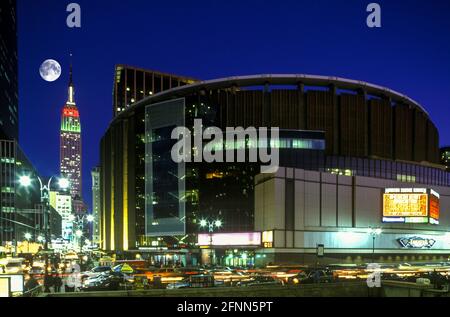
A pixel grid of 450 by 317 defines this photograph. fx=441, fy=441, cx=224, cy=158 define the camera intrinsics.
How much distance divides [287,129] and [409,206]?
28.6 meters

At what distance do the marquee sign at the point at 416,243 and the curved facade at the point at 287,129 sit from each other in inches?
766

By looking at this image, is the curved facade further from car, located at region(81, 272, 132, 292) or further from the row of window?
car, located at region(81, 272, 132, 292)

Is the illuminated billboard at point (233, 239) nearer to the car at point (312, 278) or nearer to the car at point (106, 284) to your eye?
the car at point (312, 278)

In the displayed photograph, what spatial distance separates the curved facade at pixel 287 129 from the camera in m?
86.4

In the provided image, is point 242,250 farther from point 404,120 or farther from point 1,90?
point 1,90

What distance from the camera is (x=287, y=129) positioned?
89.3 meters

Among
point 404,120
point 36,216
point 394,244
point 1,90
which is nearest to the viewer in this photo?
point 394,244

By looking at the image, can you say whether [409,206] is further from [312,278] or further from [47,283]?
[47,283]

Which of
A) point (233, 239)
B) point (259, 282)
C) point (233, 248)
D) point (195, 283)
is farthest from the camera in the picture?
point (233, 239)

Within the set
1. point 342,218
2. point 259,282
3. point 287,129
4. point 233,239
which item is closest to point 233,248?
point 233,239
